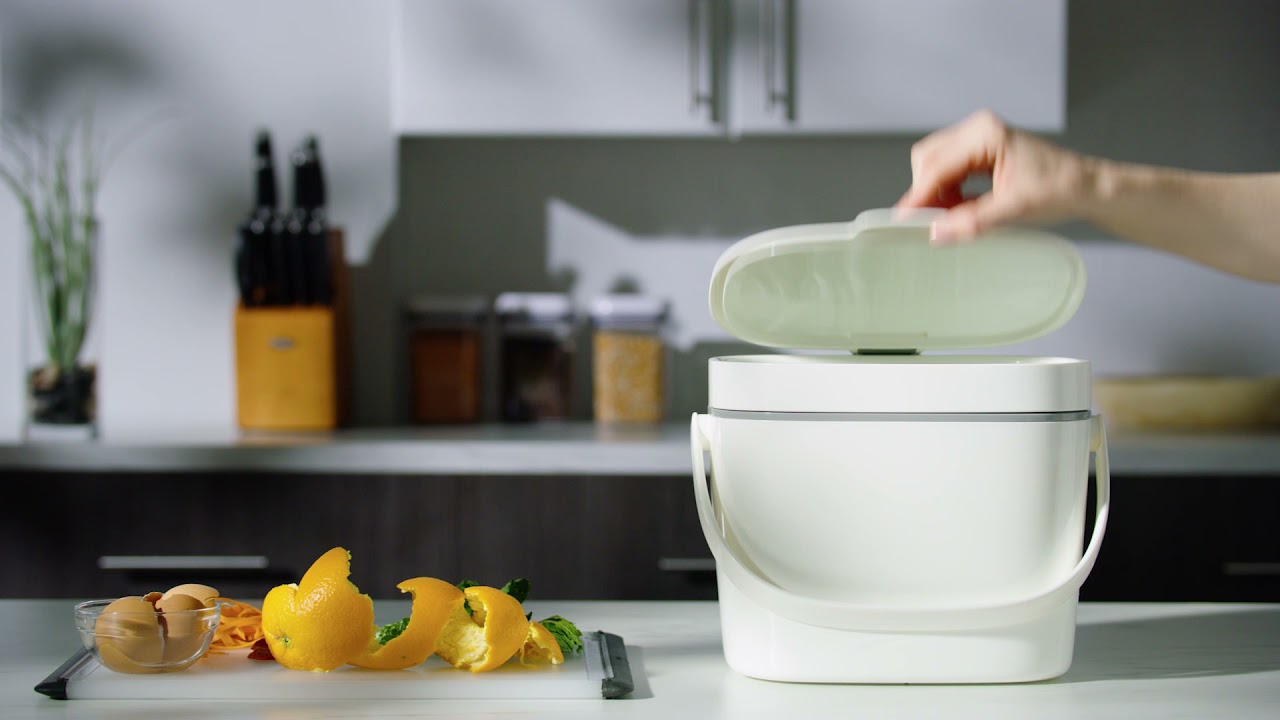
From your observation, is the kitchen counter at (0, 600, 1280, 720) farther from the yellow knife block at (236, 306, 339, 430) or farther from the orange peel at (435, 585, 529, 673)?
the yellow knife block at (236, 306, 339, 430)

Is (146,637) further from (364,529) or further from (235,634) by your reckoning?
(364,529)

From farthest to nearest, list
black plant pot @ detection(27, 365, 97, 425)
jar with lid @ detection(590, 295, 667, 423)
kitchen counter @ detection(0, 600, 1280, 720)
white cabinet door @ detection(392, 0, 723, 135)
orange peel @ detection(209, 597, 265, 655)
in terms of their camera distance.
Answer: jar with lid @ detection(590, 295, 667, 423) → white cabinet door @ detection(392, 0, 723, 135) → black plant pot @ detection(27, 365, 97, 425) → orange peel @ detection(209, 597, 265, 655) → kitchen counter @ detection(0, 600, 1280, 720)

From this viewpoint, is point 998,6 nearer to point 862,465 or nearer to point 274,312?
point 274,312

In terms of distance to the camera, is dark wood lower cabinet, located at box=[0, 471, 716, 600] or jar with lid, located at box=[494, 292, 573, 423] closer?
dark wood lower cabinet, located at box=[0, 471, 716, 600]

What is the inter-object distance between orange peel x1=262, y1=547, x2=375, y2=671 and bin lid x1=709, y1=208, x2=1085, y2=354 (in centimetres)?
30

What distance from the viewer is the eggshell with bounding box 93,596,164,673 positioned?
74cm

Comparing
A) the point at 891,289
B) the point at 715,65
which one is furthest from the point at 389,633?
the point at 715,65

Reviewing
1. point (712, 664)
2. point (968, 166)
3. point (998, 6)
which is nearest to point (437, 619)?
point (712, 664)

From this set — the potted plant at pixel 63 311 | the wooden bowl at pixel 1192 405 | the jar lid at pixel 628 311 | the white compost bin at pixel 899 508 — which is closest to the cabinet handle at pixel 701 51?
the jar lid at pixel 628 311

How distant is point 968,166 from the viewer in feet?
2.62

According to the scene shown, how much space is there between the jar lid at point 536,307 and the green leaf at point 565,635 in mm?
1559

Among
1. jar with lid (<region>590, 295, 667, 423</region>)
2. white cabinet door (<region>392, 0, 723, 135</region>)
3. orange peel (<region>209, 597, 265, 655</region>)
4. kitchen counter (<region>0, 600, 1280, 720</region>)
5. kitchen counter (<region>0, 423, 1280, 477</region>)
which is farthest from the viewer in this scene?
jar with lid (<region>590, 295, 667, 423</region>)

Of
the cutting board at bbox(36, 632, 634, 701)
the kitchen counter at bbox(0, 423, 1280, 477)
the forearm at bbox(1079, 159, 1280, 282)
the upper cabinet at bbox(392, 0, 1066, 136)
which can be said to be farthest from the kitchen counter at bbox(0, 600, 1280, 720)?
the upper cabinet at bbox(392, 0, 1066, 136)

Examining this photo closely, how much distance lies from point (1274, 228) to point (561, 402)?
1686 millimetres
